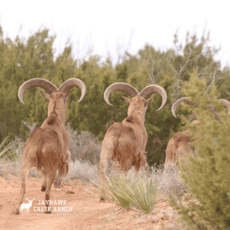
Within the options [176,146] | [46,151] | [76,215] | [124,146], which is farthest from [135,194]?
[176,146]

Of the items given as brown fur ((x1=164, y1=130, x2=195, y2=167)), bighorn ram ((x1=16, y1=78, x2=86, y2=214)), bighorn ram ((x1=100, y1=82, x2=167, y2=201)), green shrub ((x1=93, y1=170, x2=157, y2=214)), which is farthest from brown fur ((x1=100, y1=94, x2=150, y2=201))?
brown fur ((x1=164, y1=130, x2=195, y2=167))

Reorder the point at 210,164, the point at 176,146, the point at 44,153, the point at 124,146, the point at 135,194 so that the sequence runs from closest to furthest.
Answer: the point at 210,164
the point at 135,194
the point at 44,153
the point at 124,146
the point at 176,146

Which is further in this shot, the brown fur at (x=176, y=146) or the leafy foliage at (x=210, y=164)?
the brown fur at (x=176, y=146)

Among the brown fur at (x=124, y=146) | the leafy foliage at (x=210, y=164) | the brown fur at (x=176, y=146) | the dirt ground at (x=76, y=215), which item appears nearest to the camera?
the leafy foliage at (x=210, y=164)

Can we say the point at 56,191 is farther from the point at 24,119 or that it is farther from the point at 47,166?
the point at 24,119

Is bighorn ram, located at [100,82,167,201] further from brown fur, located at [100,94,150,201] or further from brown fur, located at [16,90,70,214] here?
brown fur, located at [16,90,70,214]

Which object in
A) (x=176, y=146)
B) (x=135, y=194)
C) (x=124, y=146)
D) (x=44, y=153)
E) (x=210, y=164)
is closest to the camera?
(x=210, y=164)

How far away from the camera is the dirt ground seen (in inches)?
182

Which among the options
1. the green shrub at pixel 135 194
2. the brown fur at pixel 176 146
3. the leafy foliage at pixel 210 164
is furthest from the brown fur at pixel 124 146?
the leafy foliage at pixel 210 164

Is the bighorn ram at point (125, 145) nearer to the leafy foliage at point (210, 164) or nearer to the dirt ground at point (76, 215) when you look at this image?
the dirt ground at point (76, 215)

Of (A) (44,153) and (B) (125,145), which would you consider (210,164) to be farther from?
(B) (125,145)

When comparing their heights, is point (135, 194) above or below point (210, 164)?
below

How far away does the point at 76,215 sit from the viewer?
238 inches

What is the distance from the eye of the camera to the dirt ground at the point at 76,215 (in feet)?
15.2
